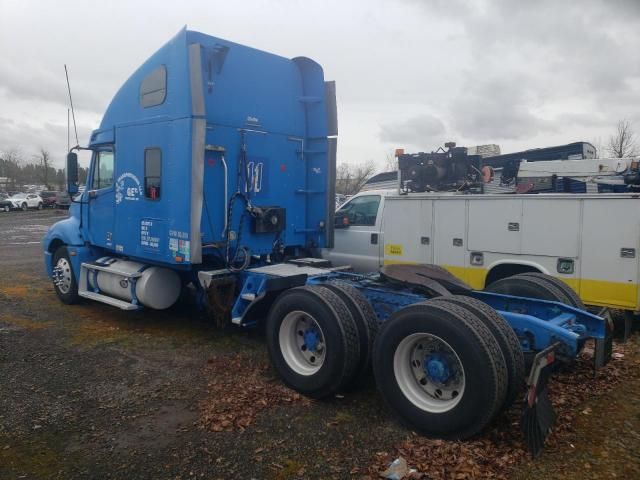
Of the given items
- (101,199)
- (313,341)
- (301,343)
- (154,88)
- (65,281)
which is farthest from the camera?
(65,281)

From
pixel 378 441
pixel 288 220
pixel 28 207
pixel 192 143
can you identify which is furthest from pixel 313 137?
pixel 28 207

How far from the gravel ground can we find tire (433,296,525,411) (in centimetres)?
45

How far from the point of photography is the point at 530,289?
514 cm

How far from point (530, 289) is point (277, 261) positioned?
3347 mm

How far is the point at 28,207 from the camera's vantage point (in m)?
44.2

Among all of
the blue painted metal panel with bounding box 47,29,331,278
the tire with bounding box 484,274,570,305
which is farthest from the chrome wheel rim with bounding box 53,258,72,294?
the tire with bounding box 484,274,570,305

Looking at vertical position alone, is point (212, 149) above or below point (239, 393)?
above

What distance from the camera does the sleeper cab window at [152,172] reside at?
250 inches

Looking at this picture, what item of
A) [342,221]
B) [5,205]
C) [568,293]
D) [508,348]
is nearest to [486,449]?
[508,348]

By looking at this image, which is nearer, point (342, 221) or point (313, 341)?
point (313, 341)

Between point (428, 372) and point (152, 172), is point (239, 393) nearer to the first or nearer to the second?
point (428, 372)

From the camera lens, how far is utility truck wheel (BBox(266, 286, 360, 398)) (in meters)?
4.41

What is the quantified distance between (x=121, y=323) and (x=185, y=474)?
431cm

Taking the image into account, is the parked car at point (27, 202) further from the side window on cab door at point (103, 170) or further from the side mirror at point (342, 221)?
the side mirror at point (342, 221)
